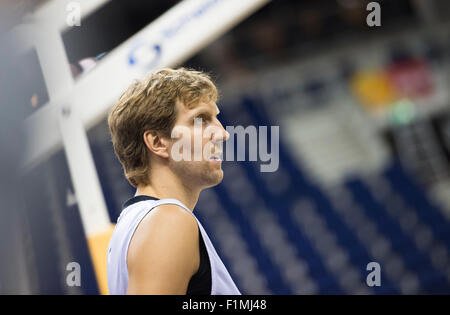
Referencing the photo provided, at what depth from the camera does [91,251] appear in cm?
124

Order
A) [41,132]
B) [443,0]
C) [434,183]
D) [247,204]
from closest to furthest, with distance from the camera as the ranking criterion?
[41,132] → [247,204] → [434,183] → [443,0]

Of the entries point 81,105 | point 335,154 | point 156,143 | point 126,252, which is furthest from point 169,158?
point 335,154

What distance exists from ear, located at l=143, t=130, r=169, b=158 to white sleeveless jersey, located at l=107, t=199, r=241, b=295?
98 mm

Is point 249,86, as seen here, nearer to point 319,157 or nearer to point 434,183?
point 319,157

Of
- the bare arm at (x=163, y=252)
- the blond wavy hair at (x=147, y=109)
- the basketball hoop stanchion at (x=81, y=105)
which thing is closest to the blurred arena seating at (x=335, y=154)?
the basketball hoop stanchion at (x=81, y=105)

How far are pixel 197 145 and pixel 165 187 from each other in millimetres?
95

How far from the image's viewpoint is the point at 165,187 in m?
0.90

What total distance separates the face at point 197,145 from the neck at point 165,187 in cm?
1

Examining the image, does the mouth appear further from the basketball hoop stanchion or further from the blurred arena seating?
the blurred arena seating

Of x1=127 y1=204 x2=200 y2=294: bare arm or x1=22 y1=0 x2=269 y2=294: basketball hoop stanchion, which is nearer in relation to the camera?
x1=127 y1=204 x2=200 y2=294: bare arm

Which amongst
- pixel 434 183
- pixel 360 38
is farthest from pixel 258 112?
pixel 434 183

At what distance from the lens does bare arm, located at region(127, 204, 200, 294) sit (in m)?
0.71

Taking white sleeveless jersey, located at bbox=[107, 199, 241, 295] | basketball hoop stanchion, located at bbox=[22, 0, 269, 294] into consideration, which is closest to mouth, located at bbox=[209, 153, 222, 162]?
white sleeveless jersey, located at bbox=[107, 199, 241, 295]
